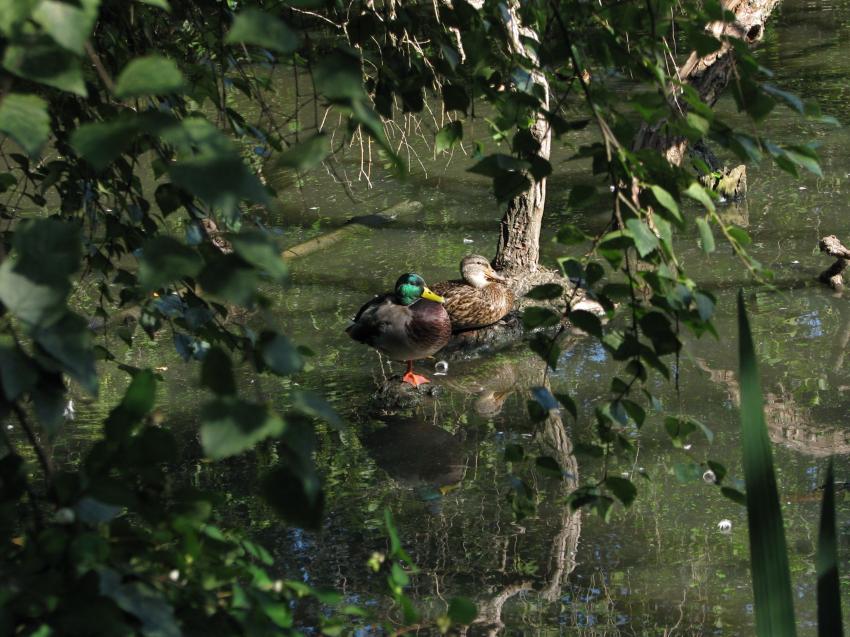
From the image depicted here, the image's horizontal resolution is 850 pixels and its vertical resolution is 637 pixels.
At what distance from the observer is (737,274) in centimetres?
686

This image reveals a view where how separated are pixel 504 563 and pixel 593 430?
3.93 feet

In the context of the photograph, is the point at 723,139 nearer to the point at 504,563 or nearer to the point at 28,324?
the point at 28,324

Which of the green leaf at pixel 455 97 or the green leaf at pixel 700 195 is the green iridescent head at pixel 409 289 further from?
the green leaf at pixel 700 195

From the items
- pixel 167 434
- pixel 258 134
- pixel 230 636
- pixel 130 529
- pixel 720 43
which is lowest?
pixel 230 636

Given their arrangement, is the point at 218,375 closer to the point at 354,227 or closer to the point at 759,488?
the point at 759,488

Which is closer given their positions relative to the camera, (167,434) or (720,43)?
(167,434)

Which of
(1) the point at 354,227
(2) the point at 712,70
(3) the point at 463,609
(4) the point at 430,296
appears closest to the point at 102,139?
(3) the point at 463,609

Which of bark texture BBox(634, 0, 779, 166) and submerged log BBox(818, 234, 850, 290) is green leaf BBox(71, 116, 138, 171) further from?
bark texture BBox(634, 0, 779, 166)

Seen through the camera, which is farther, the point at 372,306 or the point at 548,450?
the point at 372,306

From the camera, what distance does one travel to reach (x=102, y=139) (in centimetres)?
111

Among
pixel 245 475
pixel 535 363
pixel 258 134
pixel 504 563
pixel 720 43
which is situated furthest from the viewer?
pixel 535 363

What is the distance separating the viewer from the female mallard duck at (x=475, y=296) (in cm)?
644

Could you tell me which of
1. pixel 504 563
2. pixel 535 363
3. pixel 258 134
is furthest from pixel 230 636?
pixel 535 363

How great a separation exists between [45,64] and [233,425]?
0.41 meters
